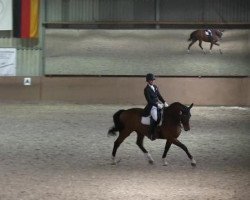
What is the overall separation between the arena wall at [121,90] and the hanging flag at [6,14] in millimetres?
2567

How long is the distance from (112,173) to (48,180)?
128 centimetres

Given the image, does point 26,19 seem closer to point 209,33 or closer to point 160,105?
point 209,33

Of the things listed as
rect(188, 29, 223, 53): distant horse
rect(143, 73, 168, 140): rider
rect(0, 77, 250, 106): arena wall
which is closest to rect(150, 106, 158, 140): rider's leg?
rect(143, 73, 168, 140): rider

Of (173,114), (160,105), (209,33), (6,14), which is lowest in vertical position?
(173,114)

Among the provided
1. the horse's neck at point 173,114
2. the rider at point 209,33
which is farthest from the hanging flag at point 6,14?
the horse's neck at point 173,114

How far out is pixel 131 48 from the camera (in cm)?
2492

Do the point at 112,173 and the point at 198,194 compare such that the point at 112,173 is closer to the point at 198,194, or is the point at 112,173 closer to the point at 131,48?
the point at 198,194

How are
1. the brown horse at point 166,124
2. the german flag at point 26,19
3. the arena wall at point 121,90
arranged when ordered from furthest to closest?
the german flag at point 26,19 < the arena wall at point 121,90 < the brown horse at point 166,124

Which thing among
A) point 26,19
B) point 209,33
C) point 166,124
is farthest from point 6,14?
point 166,124

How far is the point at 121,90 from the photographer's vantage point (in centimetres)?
2447

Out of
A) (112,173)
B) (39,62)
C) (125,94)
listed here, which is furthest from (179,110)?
(39,62)

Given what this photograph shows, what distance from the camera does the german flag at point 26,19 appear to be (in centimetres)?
2480

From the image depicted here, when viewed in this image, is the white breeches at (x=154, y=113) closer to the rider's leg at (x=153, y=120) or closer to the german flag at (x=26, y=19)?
the rider's leg at (x=153, y=120)

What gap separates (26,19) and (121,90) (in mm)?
5797
